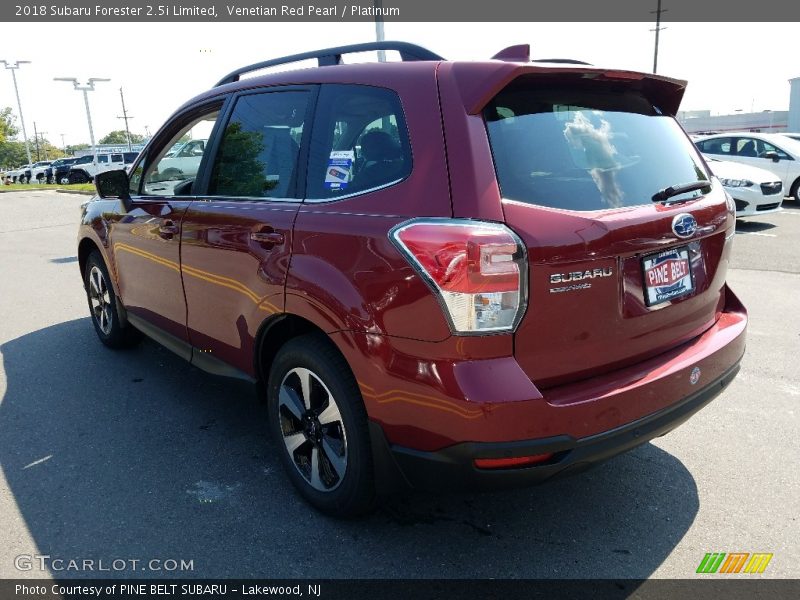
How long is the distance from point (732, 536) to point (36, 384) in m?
4.34

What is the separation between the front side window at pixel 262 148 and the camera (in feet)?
9.54

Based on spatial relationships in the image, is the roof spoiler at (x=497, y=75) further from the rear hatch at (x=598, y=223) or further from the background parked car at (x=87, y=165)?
the background parked car at (x=87, y=165)

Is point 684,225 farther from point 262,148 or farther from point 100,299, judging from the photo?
point 100,299

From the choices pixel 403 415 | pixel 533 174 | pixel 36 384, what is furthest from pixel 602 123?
pixel 36 384

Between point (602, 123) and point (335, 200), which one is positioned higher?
point (602, 123)

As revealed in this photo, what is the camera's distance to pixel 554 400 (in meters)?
2.15

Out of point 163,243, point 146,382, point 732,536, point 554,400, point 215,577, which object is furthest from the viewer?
point 146,382

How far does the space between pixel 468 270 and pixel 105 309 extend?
13.1ft

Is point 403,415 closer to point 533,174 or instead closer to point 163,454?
point 533,174

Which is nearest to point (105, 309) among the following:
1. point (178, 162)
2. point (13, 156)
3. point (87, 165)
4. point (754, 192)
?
point (178, 162)

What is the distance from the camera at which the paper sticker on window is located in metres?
2.60

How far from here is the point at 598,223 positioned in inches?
88.2

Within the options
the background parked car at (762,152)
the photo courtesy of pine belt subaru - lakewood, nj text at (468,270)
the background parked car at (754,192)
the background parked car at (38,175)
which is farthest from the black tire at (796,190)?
the background parked car at (38,175)

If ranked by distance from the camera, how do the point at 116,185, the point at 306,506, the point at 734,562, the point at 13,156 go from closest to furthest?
the point at 734,562 → the point at 306,506 → the point at 116,185 → the point at 13,156
